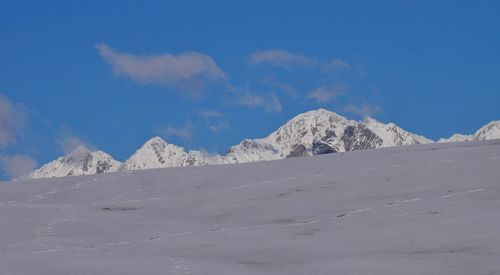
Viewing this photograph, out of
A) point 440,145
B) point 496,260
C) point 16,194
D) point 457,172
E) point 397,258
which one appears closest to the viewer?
point 496,260

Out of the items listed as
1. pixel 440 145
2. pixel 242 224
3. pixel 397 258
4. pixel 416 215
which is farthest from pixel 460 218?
pixel 440 145

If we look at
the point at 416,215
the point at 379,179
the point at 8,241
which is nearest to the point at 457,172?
the point at 379,179

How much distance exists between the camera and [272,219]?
16922mm

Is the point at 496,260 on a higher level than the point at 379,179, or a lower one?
lower

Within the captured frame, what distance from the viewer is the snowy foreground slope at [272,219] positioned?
40.2ft

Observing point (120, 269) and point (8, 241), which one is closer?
point (120, 269)

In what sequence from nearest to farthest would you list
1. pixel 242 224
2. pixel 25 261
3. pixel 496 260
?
pixel 496 260
pixel 25 261
pixel 242 224

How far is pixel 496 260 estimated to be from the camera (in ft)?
36.5

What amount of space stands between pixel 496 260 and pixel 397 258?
137cm

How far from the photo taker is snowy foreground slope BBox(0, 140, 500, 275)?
40.2ft

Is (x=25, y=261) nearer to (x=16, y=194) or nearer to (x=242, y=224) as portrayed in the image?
(x=242, y=224)

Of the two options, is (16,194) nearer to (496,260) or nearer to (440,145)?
(440,145)

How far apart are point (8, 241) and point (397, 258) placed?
6.47 metres

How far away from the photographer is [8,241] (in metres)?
15.2
